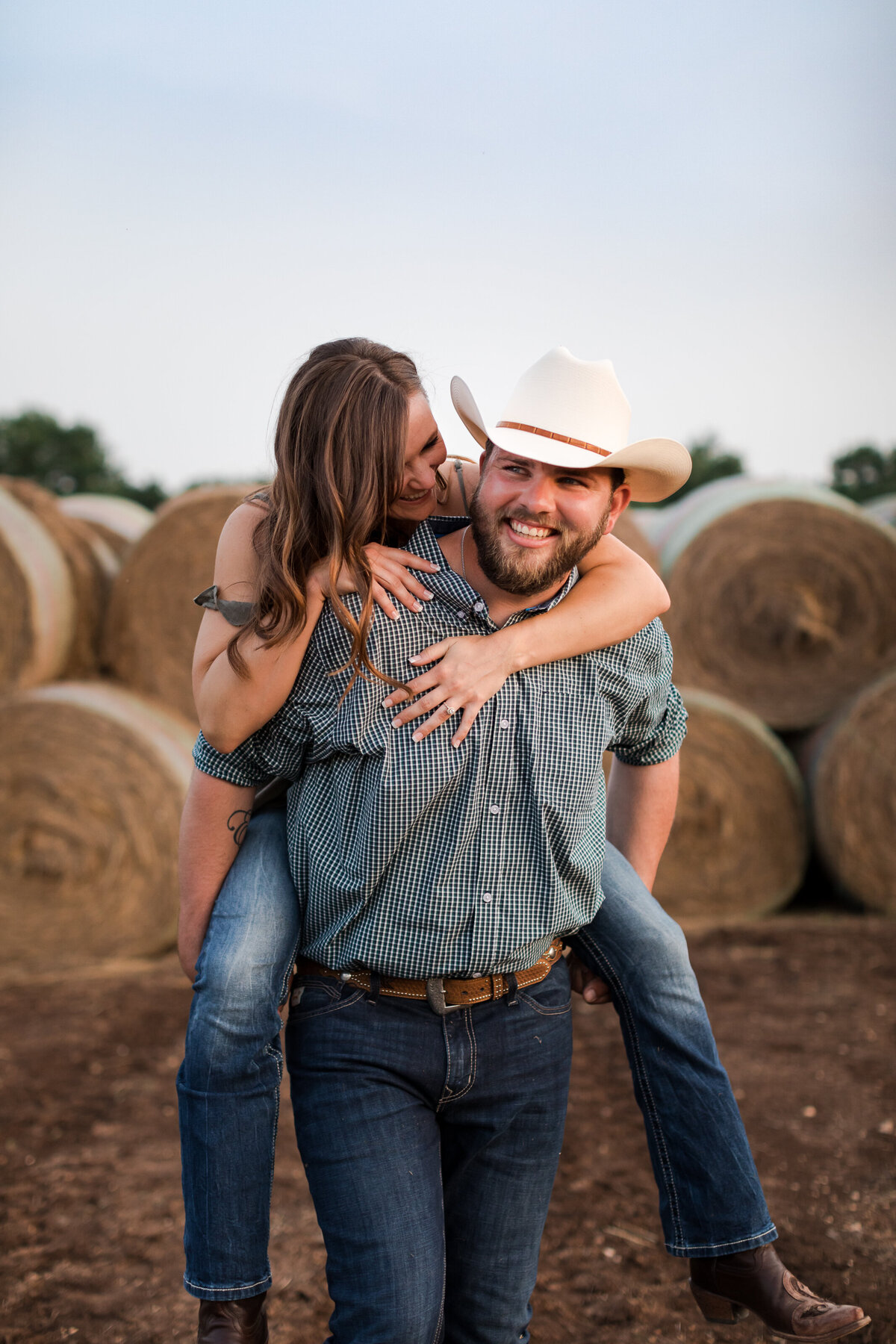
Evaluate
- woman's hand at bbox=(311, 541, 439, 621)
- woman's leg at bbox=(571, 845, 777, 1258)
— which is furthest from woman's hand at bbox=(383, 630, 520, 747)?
woman's leg at bbox=(571, 845, 777, 1258)

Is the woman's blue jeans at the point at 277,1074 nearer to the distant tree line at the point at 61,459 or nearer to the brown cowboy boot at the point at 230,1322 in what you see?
the brown cowboy boot at the point at 230,1322

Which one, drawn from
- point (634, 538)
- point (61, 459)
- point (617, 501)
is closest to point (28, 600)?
point (634, 538)

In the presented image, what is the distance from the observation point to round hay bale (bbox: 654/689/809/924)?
6684mm

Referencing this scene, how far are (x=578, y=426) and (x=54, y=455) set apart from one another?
69.2 ft

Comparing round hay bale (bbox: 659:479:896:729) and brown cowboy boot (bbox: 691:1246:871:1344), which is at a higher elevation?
round hay bale (bbox: 659:479:896:729)

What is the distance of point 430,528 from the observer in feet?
8.05

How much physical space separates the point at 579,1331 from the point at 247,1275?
1.69m

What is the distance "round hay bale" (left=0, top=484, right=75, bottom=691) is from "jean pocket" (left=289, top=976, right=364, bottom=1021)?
414 centimetres

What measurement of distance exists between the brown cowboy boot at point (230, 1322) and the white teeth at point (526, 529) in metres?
1.49

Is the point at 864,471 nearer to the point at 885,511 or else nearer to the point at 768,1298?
the point at 885,511

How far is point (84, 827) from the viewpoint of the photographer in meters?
6.06

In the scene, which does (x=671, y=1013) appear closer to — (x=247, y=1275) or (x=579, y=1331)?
(x=247, y=1275)

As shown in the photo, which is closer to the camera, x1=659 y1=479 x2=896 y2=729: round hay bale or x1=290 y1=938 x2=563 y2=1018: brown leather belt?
x1=290 y1=938 x2=563 y2=1018: brown leather belt

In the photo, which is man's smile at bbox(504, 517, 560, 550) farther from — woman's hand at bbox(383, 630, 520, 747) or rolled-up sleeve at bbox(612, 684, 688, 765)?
rolled-up sleeve at bbox(612, 684, 688, 765)
